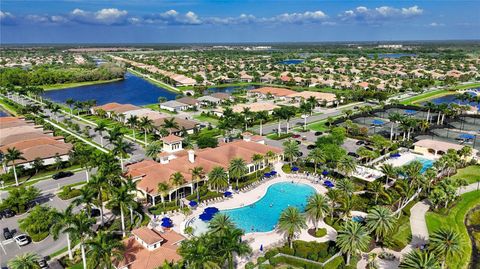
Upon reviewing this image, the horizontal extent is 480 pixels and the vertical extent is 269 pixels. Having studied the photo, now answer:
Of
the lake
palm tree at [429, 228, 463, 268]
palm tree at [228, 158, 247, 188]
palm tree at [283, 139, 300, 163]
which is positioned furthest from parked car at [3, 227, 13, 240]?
the lake

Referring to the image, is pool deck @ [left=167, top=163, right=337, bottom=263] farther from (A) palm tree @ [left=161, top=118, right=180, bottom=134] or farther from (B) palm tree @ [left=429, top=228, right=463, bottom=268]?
(A) palm tree @ [left=161, top=118, right=180, bottom=134]

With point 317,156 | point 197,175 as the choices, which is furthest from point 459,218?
point 197,175

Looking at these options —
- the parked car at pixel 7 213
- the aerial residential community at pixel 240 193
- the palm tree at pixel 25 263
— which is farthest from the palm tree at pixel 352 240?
A: the parked car at pixel 7 213

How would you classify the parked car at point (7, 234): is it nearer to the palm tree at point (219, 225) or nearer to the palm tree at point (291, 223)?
the palm tree at point (219, 225)

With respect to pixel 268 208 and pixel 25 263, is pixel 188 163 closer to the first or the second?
pixel 268 208

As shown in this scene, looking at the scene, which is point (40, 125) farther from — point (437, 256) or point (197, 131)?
point (437, 256)
